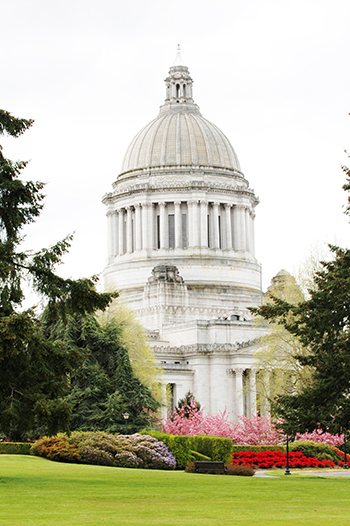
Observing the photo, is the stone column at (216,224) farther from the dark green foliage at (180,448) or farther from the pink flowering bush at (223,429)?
the dark green foliage at (180,448)

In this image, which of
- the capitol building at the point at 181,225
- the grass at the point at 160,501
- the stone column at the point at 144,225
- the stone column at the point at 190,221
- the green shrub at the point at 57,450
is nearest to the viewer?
the grass at the point at 160,501

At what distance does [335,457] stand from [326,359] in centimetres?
1958

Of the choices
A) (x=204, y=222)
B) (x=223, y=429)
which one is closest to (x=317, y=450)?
(x=223, y=429)

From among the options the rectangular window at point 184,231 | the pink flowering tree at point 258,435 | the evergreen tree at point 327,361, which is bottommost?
the pink flowering tree at point 258,435

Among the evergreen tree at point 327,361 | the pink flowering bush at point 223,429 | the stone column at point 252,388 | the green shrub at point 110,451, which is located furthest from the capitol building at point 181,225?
the evergreen tree at point 327,361

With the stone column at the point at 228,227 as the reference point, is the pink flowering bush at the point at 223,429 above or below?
below

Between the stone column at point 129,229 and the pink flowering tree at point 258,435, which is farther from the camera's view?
the stone column at point 129,229

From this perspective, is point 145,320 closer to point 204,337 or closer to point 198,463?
point 204,337

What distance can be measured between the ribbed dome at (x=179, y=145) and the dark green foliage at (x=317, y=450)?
53.1 meters

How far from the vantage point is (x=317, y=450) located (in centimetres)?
5075

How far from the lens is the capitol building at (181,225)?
87.4 metres

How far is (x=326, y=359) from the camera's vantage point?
31.9 m

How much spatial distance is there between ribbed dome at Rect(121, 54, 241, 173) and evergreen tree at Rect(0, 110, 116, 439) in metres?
71.8

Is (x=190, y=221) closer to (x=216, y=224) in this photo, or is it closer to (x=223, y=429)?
(x=216, y=224)
